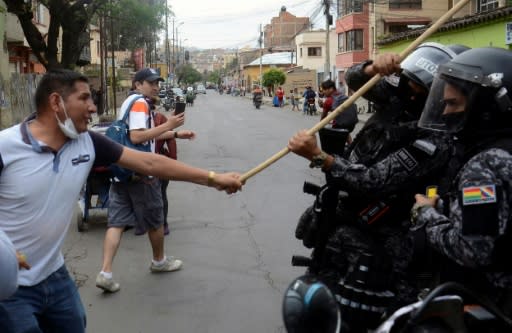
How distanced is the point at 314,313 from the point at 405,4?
1696 inches

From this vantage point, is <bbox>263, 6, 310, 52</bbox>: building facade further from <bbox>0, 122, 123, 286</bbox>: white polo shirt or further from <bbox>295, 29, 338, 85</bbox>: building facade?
<bbox>0, 122, 123, 286</bbox>: white polo shirt

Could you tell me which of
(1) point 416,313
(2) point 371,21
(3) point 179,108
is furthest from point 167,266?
(2) point 371,21

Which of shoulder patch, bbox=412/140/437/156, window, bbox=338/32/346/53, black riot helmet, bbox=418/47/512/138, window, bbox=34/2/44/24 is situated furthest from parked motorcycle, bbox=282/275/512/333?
window, bbox=338/32/346/53

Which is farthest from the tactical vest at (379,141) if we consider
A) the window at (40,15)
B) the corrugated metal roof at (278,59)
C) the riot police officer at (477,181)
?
the corrugated metal roof at (278,59)

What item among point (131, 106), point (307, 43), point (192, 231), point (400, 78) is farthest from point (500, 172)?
point (307, 43)

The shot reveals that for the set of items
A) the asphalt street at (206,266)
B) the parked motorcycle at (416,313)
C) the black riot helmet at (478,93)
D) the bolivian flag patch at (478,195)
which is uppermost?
the black riot helmet at (478,93)

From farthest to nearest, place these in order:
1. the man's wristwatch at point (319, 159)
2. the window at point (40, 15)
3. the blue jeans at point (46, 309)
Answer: the window at point (40, 15) < the man's wristwatch at point (319, 159) < the blue jeans at point (46, 309)

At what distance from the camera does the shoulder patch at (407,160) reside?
127 inches

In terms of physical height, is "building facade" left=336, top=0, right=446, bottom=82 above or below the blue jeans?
above

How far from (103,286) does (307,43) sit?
7585 centimetres

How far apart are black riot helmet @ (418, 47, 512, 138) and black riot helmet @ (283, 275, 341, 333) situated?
0.99 meters

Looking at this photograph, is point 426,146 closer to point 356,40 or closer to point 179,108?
point 179,108

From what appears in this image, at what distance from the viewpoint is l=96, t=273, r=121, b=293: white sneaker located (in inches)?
225

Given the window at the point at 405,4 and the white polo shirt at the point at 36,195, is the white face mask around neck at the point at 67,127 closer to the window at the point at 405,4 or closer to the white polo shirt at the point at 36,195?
the white polo shirt at the point at 36,195
